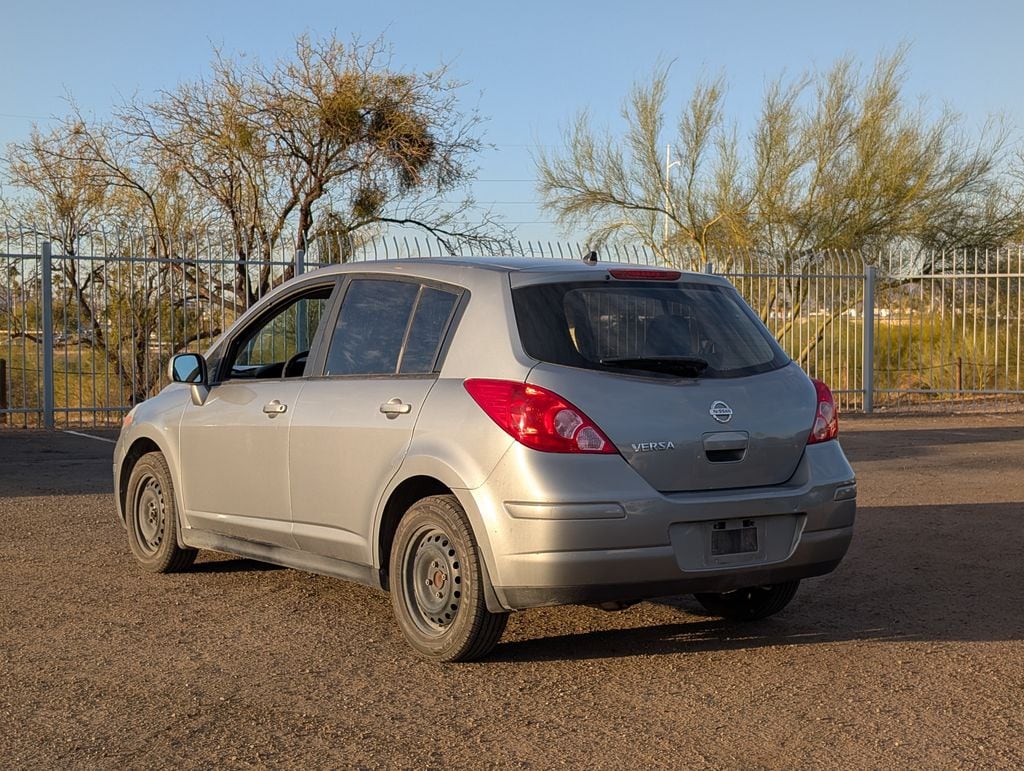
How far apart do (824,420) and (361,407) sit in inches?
80.9

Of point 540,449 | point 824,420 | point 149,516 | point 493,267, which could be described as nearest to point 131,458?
point 149,516

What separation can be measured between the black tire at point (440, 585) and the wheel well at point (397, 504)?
92mm

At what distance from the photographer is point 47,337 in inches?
656

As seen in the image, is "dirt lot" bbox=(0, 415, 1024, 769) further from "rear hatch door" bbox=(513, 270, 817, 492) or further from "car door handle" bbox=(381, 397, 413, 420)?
"car door handle" bbox=(381, 397, 413, 420)

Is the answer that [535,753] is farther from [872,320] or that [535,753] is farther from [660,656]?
[872,320]

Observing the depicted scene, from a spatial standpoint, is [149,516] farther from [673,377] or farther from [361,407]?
[673,377]

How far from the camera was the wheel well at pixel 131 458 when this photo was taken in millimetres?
7620

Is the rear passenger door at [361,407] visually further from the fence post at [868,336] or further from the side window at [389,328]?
the fence post at [868,336]

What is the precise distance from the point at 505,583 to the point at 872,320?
16.6 meters

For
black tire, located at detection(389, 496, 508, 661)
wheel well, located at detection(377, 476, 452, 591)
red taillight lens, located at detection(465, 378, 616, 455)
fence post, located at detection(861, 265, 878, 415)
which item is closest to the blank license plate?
red taillight lens, located at detection(465, 378, 616, 455)

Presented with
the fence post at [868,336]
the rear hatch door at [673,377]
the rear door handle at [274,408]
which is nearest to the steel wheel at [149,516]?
the rear door handle at [274,408]

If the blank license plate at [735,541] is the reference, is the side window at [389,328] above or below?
above

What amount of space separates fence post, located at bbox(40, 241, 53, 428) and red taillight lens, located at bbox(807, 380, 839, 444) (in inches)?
503

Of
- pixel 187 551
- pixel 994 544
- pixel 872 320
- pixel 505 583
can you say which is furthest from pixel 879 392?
pixel 505 583
